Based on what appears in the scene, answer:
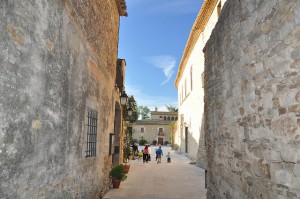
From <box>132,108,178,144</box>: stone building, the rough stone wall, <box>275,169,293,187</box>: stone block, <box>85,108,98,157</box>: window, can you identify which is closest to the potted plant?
<box>85,108,98,157</box>: window

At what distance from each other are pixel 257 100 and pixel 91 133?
3604mm

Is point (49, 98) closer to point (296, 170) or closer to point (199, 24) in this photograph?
point (296, 170)

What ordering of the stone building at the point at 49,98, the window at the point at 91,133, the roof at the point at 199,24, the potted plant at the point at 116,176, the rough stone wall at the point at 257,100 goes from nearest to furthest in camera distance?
the stone building at the point at 49,98, the rough stone wall at the point at 257,100, the window at the point at 91,133, the potted plant at the point at 116,176, the roof at the point at 199,24

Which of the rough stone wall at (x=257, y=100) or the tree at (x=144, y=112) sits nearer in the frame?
the rough stone wall at (x=257, y=100)

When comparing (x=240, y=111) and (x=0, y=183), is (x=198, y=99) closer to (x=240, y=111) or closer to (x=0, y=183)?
(x=240, y=111)

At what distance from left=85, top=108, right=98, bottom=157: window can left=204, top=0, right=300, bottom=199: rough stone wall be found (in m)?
2.77

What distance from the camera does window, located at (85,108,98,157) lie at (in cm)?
528

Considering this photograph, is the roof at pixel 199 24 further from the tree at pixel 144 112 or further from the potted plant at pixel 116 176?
the tree at pixel 144 112

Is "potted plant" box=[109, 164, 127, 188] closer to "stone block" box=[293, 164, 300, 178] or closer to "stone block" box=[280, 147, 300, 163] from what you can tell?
"stone block" box=[280, 147, 300, 163]

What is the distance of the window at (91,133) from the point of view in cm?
528

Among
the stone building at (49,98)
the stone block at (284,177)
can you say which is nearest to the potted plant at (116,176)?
the stone building at (49,98)

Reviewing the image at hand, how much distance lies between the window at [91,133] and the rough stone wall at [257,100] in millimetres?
2768

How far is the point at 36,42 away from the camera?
2.79m

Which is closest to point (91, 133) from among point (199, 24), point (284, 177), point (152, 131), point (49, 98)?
point (49, 98)
